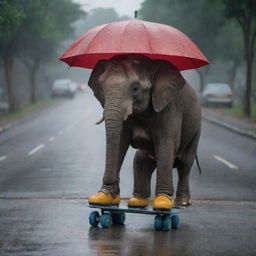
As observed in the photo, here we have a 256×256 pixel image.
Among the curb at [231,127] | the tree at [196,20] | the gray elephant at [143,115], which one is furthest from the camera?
the tree at [196,20]

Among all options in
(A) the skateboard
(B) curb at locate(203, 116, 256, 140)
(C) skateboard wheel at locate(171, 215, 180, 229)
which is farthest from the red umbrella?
(B) curb at locate(203, 116, 256, 140)

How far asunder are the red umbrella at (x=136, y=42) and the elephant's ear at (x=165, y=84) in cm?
14

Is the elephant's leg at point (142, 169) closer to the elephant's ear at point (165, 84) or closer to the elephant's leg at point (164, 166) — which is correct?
the elephant's leg at point (164, 166)

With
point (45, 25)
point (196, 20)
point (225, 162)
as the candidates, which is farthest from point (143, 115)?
point (196, 20)

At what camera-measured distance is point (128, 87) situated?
8.20m

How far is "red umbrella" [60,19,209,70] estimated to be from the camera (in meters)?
8.33

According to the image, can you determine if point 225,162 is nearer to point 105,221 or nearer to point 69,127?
point 105,221

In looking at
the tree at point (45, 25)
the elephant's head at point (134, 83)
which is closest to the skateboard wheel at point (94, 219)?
the elephant's head at point (134, 83)

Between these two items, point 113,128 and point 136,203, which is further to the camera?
point 136,203

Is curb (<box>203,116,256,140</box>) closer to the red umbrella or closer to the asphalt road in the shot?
the asphalt road

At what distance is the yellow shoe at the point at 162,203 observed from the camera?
8.44 meters

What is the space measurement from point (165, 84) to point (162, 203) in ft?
4.12

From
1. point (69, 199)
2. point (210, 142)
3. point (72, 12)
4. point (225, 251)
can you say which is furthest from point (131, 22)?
point (72, 12)

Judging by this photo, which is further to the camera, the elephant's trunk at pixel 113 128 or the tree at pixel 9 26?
the tree at pixel 9 26
